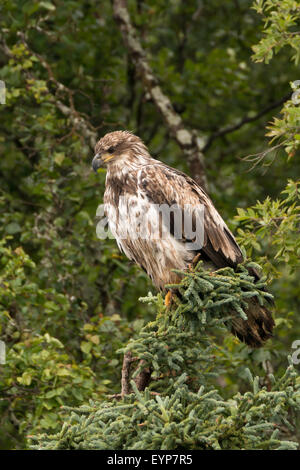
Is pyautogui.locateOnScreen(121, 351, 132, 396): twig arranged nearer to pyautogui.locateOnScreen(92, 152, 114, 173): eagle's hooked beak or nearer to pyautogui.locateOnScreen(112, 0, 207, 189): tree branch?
pyautogui.locateOnScreen(92, 152, 114, 173): eagle's hooked beak

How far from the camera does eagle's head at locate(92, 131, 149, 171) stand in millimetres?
5656

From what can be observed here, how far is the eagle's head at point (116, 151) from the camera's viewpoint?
A: 566 centimetres

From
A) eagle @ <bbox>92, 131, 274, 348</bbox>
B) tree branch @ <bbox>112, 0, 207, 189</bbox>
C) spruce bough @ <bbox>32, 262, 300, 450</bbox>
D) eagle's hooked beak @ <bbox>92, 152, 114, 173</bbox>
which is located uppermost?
tree branch @ <bbox>112, 0, 207, 189</bbox>

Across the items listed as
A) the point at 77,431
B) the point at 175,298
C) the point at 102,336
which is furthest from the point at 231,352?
the point at 77,431

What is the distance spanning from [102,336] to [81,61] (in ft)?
11.8

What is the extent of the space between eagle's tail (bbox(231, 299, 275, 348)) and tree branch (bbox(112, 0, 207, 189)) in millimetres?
2915

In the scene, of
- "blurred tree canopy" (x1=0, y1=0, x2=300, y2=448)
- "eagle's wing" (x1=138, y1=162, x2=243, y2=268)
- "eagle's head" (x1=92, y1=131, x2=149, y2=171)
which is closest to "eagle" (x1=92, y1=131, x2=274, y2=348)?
"eagle's wing" (x1=138, y1=162, x2=243, y2=268)

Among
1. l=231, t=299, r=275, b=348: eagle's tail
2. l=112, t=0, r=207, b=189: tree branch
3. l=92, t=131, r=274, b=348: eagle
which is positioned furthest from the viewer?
l=112, t=0, r=207, b=189: tree branch

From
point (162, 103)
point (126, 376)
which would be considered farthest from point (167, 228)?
point (162, 103)

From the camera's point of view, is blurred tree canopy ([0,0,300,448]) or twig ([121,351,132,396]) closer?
twig ([121,351,132,396])

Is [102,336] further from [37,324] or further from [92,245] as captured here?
[92,245]

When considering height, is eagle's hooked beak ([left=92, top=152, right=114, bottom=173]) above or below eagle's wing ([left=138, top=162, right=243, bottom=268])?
above

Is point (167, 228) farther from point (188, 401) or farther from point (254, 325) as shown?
point (188, 401)

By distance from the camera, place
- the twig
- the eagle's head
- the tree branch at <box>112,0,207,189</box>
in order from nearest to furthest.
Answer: the twig
the eagle's head
the tree branch at <box>112,0,207,189</box>
